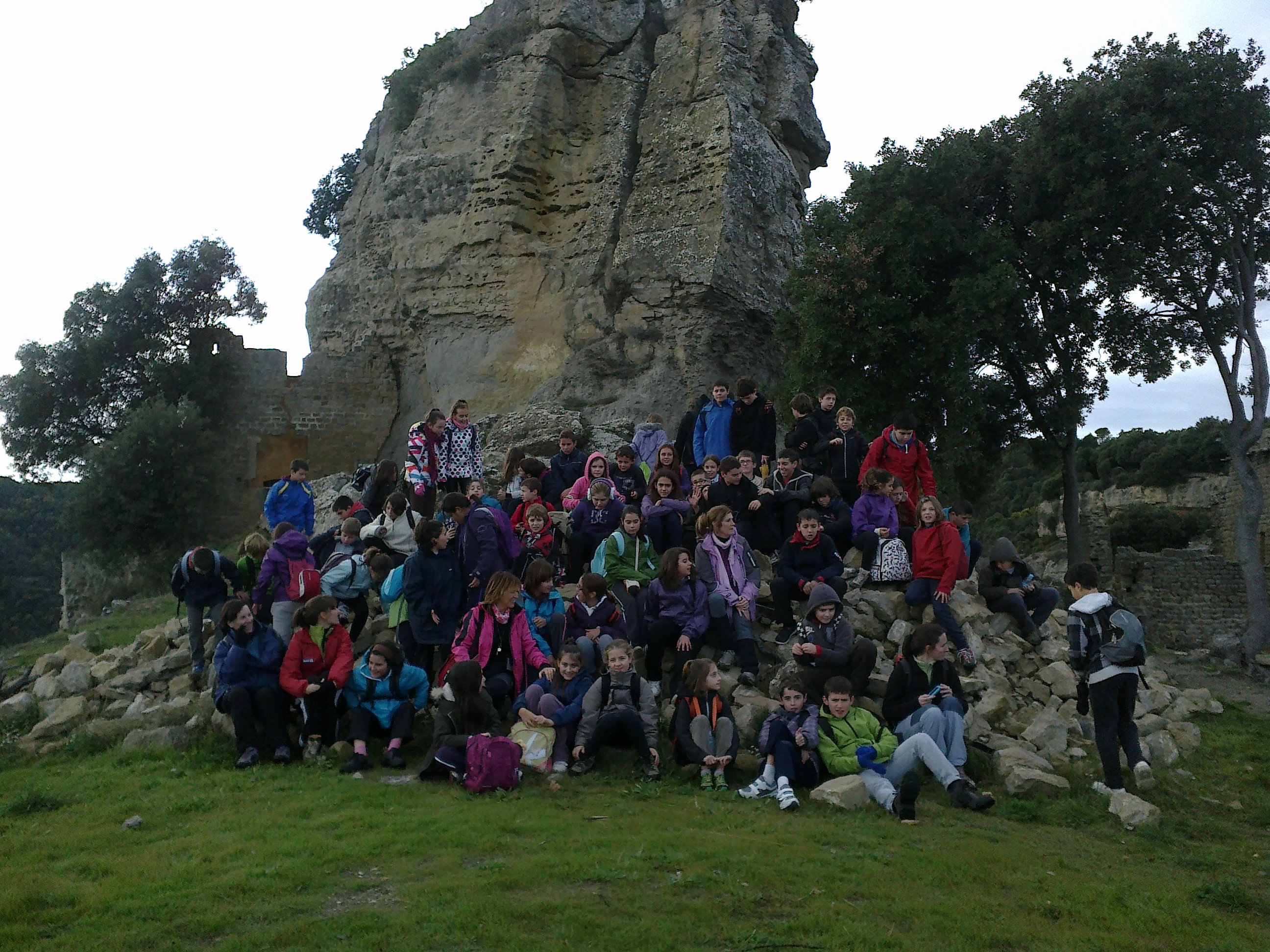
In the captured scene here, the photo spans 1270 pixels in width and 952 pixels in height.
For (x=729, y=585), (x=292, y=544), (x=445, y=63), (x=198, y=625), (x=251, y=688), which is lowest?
(x=251, y=688)

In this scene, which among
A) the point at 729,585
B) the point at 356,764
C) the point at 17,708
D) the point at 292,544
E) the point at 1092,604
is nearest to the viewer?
the point at 1092,604

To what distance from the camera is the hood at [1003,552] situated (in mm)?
10703

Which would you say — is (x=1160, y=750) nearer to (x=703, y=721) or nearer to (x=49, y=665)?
(x=703, y=721)

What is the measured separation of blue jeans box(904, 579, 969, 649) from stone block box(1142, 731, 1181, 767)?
1.74 meters

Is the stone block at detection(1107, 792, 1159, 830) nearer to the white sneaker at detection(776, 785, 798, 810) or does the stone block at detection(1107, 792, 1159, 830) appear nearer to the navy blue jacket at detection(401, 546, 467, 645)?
the white sneaker at detection(776, 785, 798, 810)

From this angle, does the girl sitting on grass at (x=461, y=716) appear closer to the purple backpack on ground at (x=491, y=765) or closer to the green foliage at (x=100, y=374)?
the purple backpack on ground at (x=491, y=765)

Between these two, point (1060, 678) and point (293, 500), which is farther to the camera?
point (293, 500)

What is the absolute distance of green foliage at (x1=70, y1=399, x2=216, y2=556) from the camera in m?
20.8

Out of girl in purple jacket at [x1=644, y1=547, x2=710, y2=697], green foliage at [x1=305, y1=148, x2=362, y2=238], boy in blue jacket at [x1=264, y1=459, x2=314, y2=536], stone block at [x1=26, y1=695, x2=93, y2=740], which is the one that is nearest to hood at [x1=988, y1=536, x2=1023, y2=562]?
girl in purple jacket at [x1=644, y1=547, x2=710, y2=697]

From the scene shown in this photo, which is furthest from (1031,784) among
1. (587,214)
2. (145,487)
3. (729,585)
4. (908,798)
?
(145,487)

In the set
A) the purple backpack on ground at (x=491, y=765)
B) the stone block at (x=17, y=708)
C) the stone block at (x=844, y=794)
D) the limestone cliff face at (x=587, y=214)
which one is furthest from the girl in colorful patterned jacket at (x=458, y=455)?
the limestone cliff face at (x=587, y=214)

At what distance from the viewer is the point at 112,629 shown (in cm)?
1520

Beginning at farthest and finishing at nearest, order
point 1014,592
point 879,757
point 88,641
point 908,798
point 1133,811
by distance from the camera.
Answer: point 88,641, point 1014,592, point 879,757, point 1133,811, point 908,798

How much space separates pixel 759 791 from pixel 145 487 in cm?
1776
